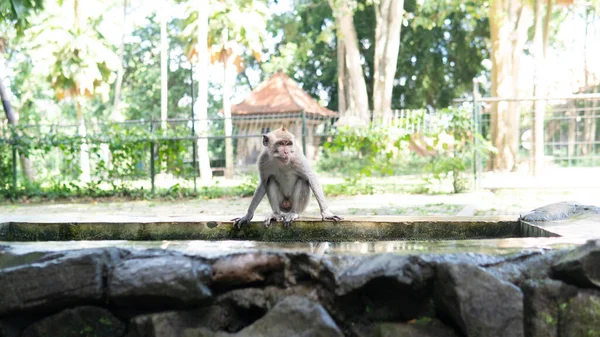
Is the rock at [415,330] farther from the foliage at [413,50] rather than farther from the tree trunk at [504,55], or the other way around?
the foliage at [413,50]

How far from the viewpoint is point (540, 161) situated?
15.9m

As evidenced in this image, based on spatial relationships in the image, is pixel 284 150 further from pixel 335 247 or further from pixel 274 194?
pixel 335 247

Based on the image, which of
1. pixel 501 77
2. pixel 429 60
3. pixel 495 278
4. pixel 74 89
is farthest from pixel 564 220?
pixel 429 60

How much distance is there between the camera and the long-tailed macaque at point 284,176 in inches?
230

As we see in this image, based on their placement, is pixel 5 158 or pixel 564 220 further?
pixel 5 158

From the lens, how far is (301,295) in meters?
3.49

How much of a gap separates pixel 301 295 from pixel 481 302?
100cm

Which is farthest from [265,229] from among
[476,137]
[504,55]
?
[504,55]

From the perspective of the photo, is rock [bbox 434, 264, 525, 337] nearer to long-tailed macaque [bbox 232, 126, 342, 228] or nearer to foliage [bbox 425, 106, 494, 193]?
long-tailed macaque [bbox 232, 126, 342, 228]

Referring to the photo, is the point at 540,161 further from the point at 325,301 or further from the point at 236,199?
the point at 325,301

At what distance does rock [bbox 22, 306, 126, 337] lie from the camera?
12.0ft

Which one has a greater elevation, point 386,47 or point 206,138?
point 386,47

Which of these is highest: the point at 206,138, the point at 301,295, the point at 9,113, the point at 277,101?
the point at 277,101

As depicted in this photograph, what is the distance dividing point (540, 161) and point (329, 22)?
74.5ft
